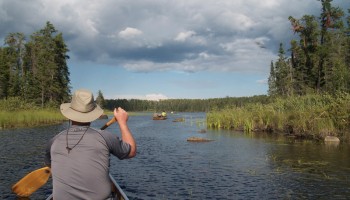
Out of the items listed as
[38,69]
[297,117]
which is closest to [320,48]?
[297,117]

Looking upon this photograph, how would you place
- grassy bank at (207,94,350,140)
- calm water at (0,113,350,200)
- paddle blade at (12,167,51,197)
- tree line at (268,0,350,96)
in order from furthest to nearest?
tree line at (268,0,350,96), grassy bank at (207,94,350,140), calm water at (0,113,350,200), paddle blade at (12,167,51,197)

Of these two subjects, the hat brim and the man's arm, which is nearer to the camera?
the hat brim

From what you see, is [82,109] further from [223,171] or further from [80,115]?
[223,171]

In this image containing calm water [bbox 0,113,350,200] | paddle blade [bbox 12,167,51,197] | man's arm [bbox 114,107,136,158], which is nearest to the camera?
man's arm [bbox 114,107,136,158]

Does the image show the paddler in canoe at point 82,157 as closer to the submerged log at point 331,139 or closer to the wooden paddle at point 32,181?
the wooden paddle at point 32,181

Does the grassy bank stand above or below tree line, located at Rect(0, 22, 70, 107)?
below

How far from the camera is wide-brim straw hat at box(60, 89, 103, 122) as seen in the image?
5137 millimetres

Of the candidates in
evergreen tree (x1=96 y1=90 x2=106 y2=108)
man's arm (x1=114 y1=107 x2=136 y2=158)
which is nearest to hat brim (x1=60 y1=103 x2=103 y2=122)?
man's arm (x1=114 y1=107 x2=136 y2=158)

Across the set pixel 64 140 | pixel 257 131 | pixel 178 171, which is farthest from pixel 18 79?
pixel 64 140

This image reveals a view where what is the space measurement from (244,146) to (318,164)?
8.21 m

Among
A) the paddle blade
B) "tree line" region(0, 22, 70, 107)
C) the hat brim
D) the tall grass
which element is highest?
"tree line" region(0, 22, 70, 107)

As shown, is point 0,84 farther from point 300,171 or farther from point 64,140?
point 64,140

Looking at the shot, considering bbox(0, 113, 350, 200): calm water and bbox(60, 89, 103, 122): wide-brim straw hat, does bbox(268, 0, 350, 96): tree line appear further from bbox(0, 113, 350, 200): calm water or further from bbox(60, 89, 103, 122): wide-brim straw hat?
bbox(60, 89, 103, 122): wide-brim straw hat

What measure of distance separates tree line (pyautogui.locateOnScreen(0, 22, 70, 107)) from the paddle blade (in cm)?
6179
